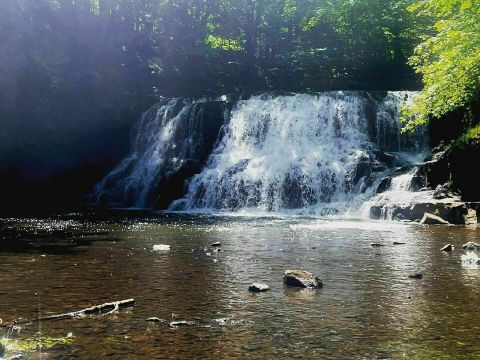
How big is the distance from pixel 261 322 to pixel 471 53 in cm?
1669

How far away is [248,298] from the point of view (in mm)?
9156

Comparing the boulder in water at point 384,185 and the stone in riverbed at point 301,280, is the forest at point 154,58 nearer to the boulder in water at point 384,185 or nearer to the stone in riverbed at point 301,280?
the boulder in water at point 384,185

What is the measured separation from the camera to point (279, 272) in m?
11.8

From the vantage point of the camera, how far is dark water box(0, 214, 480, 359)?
21.2 ft

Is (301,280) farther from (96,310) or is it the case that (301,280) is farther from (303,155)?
(303,155)

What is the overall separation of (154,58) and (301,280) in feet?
187

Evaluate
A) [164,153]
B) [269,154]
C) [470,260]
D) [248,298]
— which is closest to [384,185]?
[269,154]

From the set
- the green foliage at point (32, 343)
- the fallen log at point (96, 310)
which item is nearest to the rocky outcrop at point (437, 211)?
the fallen log at point (96, 310)

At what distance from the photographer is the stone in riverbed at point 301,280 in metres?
10.1

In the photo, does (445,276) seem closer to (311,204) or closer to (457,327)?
(457,327)

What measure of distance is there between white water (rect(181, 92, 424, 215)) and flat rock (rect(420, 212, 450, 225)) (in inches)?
240

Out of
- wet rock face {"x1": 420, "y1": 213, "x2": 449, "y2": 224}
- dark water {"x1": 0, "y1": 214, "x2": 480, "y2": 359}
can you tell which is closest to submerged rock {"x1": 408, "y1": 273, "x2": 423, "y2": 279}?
dark water {"x1": 0, "y1": 214, "x2": 480, "y2": 359}

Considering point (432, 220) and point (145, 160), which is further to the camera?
point (145, 160)

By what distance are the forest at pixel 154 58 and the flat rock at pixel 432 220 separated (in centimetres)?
1615
